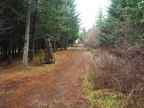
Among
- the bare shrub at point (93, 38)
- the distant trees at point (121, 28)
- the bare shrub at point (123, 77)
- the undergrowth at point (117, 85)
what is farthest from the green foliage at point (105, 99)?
the bare shrub at point (93, 38)

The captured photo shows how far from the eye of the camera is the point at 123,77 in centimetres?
589

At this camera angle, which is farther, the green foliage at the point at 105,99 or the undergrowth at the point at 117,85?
the green foliage at the point at 105,99

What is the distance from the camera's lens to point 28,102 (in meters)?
5.89

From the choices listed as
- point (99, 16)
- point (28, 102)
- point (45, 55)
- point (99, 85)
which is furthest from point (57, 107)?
point (99, 16)

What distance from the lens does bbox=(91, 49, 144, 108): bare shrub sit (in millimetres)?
4871

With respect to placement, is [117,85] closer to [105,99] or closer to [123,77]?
[123,77]

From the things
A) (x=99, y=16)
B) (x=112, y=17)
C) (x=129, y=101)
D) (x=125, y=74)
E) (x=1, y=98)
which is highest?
(x=99, y=16)

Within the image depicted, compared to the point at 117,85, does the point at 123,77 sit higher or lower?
higher

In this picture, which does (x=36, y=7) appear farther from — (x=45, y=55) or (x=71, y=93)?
(x=71, y=93)

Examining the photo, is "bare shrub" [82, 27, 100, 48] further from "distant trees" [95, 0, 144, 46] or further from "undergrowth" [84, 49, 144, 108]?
"undergrowth" [84, 49, 144, 108]

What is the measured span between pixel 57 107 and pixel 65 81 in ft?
10.6

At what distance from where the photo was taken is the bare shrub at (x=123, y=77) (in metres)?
4.87

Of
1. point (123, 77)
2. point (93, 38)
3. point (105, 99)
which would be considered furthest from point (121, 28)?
point (93, 38)

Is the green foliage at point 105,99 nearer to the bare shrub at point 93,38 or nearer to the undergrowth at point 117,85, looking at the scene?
the undergrowth at point 117,85
